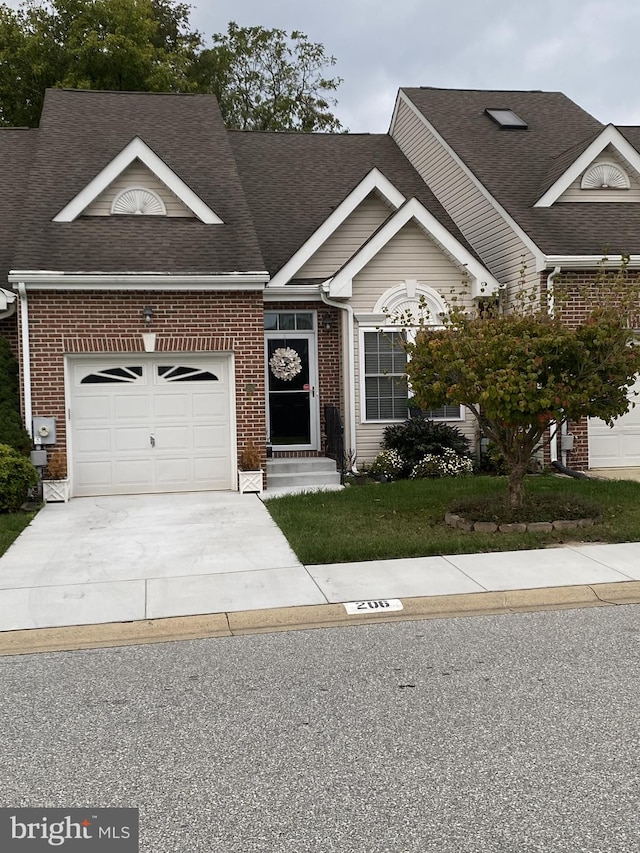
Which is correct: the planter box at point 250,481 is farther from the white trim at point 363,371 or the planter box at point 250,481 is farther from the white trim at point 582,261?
the white trim at point 582,261

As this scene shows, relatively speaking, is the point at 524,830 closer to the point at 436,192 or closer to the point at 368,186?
the point at 368,186

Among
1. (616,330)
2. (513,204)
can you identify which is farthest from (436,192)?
(616,330)

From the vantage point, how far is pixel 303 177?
17953 mm

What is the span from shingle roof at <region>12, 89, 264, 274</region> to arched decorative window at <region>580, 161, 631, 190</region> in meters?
6.58

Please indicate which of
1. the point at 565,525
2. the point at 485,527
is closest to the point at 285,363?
the point at 485,527

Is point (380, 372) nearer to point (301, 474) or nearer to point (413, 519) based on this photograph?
point (301, 474)

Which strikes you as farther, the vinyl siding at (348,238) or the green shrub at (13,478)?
the vinyl siding at (348,238)

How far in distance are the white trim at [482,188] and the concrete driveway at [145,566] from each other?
6680 mm

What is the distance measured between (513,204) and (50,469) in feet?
31.5

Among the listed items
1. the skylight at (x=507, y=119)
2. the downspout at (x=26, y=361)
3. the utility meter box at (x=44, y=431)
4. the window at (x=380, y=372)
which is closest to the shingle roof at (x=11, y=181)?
the downspout at (x=26, y=361)

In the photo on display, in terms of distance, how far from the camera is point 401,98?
784 inches

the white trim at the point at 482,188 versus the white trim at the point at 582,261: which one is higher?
the white trim at the point at 482,188

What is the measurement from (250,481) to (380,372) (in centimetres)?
334

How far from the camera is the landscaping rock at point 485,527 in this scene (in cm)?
949
